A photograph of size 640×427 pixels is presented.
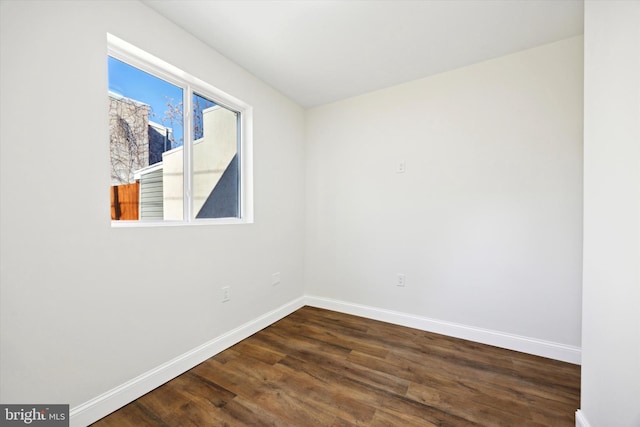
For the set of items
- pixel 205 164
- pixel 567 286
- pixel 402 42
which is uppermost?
pixel 402 42

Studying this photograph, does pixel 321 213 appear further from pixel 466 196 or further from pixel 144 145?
pixel 144 145

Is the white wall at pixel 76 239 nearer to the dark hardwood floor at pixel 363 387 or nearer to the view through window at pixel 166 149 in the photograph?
the view through window at pixel 166 149

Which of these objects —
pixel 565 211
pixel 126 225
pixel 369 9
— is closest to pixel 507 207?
pixel 565 211

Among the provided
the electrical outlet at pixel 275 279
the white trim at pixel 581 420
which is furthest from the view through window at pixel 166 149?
the white trim at pixel 581 420

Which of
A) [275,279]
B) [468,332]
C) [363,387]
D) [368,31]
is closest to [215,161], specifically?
[275,279]

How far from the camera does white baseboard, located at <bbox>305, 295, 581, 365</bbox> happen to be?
1985mm

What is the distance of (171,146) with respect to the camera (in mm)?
1928

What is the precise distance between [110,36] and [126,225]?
3.62 feet

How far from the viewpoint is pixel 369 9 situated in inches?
65.8

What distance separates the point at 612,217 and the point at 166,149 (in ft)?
8.48

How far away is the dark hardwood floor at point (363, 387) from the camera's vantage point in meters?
1.41

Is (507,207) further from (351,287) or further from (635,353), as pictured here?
(351,287)

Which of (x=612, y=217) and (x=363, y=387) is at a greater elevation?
(x=612, y=217)

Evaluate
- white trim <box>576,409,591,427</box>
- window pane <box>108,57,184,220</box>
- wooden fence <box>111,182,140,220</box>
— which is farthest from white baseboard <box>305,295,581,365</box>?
wooden fence <box>111,182,140,220</box>
